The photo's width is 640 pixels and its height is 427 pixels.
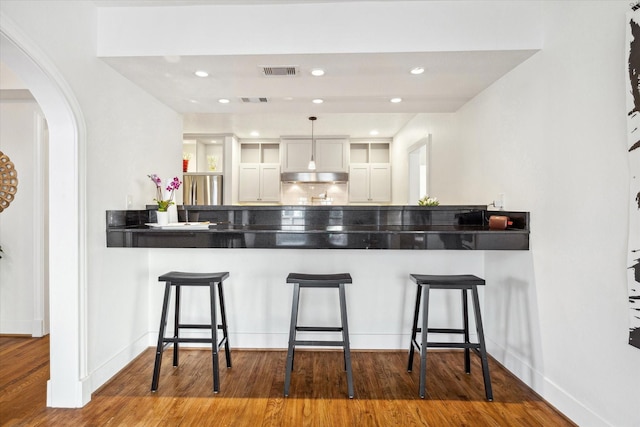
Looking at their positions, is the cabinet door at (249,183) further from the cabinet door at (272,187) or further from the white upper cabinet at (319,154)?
the white upper cabinet at (319,154)

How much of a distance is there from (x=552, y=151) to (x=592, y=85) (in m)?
0.41

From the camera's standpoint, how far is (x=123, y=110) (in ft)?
8.32

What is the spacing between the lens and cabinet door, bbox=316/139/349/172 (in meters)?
6.29

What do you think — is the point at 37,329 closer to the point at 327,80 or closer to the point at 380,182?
the point at 327,80

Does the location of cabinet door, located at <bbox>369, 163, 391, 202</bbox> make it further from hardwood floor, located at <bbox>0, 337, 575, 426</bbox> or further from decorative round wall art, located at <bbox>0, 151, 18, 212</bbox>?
decorative round wall art, located at <bbox>0, 151, 18, 212</bbox>

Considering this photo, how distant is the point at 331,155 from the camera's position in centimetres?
630

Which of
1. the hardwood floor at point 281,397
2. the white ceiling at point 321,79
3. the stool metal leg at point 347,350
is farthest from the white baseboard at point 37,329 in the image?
the stool metal leg at point 347,350

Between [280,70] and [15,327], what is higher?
[280,70]

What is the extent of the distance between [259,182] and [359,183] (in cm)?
183

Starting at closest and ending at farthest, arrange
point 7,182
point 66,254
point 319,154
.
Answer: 1. point 66,254
2. point 7,182
3. point 319,154

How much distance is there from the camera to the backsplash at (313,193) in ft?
21.0

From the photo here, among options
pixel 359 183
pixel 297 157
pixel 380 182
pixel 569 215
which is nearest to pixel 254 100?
pixel 569 215

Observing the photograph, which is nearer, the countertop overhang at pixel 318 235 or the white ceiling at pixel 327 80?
the countertop overhang at pixel 318 235

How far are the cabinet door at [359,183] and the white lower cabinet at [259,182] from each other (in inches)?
53.2
